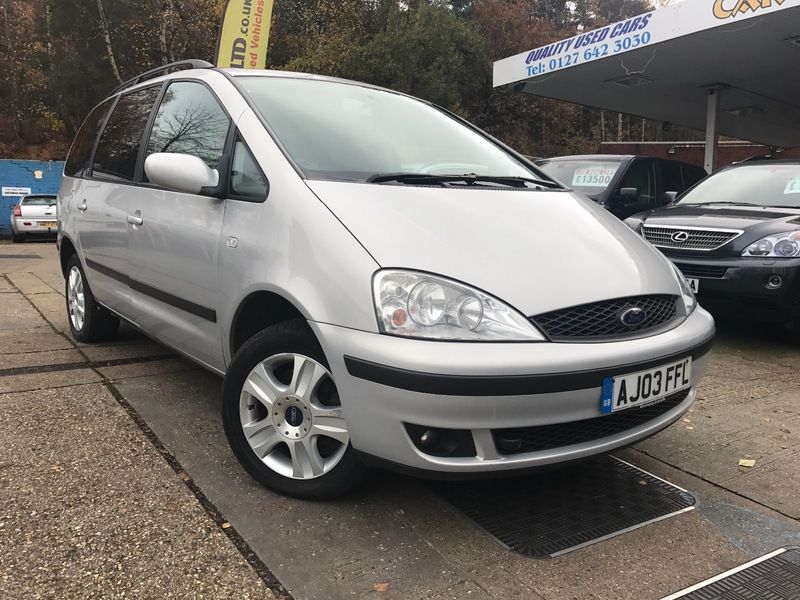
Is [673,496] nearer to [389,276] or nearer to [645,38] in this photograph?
[389,276]

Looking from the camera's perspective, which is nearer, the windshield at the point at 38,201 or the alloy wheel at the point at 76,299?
the alloy wheel at the point at 76,299

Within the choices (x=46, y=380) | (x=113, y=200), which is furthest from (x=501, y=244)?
(x=46, y=380)

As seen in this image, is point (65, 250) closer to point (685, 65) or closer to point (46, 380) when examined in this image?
point (46, 380)

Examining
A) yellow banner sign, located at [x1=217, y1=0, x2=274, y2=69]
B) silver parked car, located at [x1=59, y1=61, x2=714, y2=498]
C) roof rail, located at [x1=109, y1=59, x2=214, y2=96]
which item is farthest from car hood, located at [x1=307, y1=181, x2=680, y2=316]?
yellow banner sign, located at [x1=217, y1=0, x2=274, y2=69]

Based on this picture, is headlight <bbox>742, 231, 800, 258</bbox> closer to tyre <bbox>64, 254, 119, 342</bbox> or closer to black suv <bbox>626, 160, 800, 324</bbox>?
black suv <bbox>626, 160, 800, 324</bbox>

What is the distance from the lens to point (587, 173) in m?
7.71

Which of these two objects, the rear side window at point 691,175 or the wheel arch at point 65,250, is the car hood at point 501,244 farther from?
the rear side window at point 691,175

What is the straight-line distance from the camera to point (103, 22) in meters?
22.2

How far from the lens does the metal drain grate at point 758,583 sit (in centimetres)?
193

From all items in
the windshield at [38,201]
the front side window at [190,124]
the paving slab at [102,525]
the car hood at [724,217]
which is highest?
the front side window at [190,124]

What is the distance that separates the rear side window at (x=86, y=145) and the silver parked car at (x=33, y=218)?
43.8 ft

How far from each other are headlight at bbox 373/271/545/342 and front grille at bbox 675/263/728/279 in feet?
11.2

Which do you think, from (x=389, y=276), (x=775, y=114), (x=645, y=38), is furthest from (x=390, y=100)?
(x=775, y=114)

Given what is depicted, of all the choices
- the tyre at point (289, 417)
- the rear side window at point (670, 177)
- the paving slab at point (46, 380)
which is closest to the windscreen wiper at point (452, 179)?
the tyre at point (289, 417)
